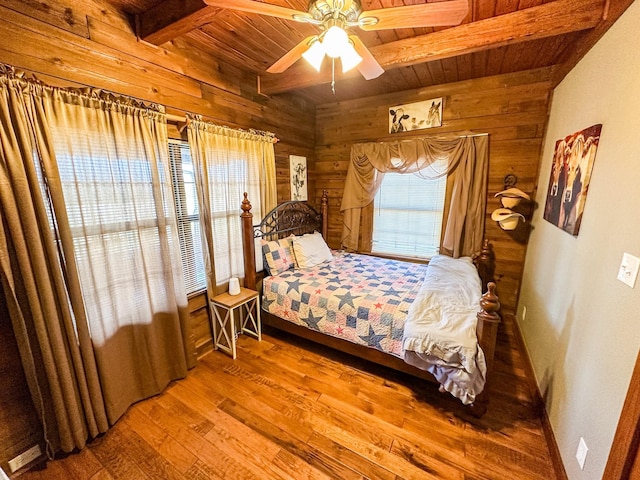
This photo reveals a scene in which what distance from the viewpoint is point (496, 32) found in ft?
5.85

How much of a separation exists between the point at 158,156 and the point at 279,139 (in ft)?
5.23

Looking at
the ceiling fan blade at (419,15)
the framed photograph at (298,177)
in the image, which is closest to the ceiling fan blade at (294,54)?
the ceiling fan blade at (419,15)

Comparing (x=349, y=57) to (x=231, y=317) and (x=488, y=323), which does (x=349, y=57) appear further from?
(x=231, y=317)

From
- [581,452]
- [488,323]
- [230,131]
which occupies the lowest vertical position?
[581,452]

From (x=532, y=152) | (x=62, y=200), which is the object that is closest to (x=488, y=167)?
(x=532, y=152)

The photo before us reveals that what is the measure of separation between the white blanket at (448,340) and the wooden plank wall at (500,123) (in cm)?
122

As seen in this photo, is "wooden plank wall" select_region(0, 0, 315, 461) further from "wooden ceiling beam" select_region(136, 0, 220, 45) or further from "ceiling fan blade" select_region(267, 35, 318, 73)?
"ceiling fan blade" select_region(267, 35, 318, 73)

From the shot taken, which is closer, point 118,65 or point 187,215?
→ point 118,65

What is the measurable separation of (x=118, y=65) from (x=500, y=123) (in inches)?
135

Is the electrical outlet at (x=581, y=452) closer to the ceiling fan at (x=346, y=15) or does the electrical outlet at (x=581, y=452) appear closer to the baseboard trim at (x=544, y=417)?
the baseboard trim at (x=544, y=417)

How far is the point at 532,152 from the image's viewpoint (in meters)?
2.68

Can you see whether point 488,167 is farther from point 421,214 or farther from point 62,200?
point 62,200

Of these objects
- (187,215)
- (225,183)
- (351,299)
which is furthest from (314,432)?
(225,183)

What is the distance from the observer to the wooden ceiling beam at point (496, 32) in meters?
1.58
